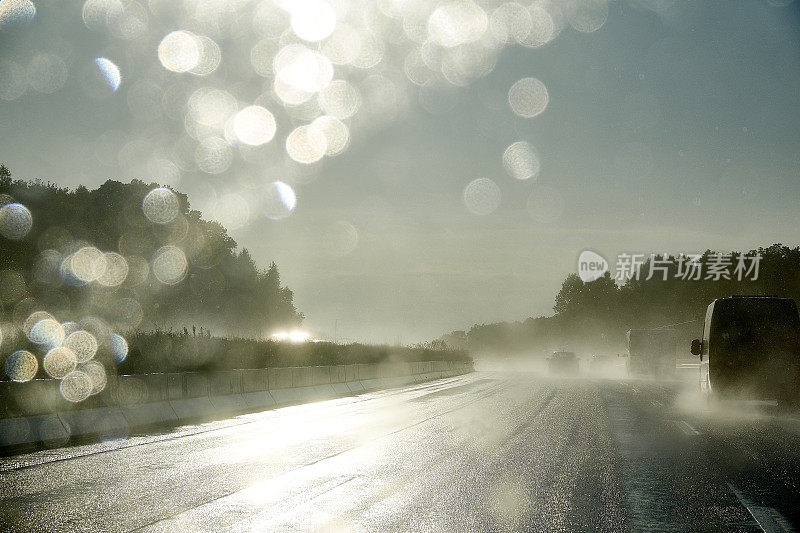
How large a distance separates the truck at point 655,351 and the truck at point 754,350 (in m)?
31.8

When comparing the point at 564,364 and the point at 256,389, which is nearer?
the point at 256,389

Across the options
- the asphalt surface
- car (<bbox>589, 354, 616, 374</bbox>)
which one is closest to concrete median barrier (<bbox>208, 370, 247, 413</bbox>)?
the asphalt surface

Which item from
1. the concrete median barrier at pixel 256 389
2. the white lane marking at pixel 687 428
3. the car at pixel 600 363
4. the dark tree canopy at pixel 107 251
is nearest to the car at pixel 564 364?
the car at pixel 600 363

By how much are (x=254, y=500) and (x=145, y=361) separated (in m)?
12.3

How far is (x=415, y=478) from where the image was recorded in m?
9.22

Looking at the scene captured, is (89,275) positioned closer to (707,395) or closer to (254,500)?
(707,395)

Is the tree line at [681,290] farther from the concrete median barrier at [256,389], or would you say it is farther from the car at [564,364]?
the concrete median barrier at [256,389]

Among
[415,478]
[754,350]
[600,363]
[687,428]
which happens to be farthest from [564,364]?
[415,478]

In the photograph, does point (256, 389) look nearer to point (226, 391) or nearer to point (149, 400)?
point (226, 391)

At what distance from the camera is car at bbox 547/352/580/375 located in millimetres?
58625

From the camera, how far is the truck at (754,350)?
20078 millimetres

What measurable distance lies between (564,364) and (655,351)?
8191 millimetres

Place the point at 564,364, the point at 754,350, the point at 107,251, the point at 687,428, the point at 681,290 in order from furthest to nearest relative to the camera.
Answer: the point at 681,290 → the point at 107,251 → the point at 564,364 → the point at 754,350 → the point at 687,428

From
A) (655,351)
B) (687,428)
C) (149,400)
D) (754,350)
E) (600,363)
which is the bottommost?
(687,428)
